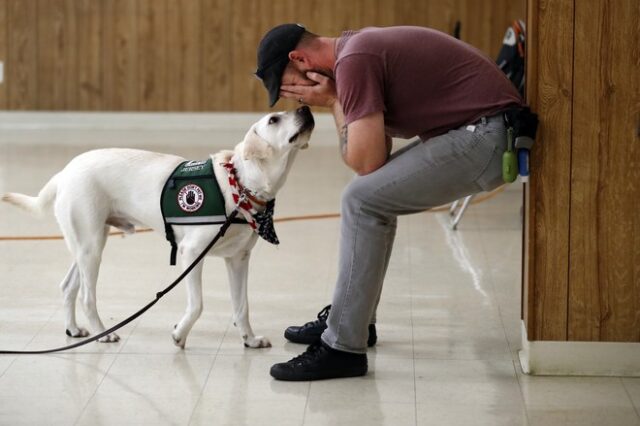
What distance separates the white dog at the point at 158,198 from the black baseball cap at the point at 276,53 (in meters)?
0.22

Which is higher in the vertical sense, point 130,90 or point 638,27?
point 638,27

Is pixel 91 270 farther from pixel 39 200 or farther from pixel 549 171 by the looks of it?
pixel 549 171

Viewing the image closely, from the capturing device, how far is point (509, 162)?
326 centimetres

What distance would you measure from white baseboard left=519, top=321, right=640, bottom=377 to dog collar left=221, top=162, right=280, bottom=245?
0.96m

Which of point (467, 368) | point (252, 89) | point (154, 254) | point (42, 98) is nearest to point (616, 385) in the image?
point (467, 368)

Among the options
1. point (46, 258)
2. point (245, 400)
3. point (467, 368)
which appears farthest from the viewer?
point (46, 258)

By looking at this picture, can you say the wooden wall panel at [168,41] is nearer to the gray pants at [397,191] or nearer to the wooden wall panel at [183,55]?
the wooden wall panel at [183,55]

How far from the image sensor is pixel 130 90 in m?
10.3

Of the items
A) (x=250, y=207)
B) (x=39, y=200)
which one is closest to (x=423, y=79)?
(x=250, y=207)

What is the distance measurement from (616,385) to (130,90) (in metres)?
7.61

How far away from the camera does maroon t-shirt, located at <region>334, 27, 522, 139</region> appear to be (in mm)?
3227

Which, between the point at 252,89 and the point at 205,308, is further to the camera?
the point at 252,89

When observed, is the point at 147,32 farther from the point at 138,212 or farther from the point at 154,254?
the point at 138,212

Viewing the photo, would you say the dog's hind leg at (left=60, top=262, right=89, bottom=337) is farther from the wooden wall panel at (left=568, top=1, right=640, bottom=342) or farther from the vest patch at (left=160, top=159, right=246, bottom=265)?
the wooden wall panel at (left=568, top=1, right=640, bottom=342)
